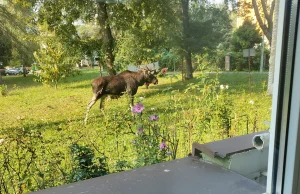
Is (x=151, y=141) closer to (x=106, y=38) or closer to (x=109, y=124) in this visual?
(x=109, y=124)

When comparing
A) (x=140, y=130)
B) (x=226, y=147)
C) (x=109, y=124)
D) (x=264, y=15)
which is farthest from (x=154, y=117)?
(x=264, y=15)

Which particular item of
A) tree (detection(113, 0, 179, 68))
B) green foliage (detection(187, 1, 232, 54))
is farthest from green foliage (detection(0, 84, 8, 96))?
green foliage (detection(187, 1, 232, 54))

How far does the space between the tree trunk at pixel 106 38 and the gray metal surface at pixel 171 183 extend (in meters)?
0.46

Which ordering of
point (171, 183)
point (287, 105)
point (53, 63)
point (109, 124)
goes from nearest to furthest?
1. point (287, 105)
2. point (171, 183)
3. point (53, 63)
4. point (109, 124)

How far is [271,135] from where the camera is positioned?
659mm

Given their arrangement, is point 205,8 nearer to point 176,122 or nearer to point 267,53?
point 267,53

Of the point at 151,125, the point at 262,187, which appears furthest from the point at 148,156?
the point at 262,187

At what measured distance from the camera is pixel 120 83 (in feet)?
3.74

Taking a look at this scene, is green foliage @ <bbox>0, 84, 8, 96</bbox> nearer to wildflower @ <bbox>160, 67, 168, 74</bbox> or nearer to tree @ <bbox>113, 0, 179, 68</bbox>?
tree @ <bbox>113, 0, 179, 68</bbox>

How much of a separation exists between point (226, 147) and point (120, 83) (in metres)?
0.50

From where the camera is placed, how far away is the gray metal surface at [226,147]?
0.93 metres

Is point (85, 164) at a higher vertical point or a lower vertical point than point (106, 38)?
lower

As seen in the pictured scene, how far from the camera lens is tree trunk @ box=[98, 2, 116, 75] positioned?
101 centimetres

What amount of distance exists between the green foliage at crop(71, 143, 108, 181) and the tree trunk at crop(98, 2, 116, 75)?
335 millimetres
